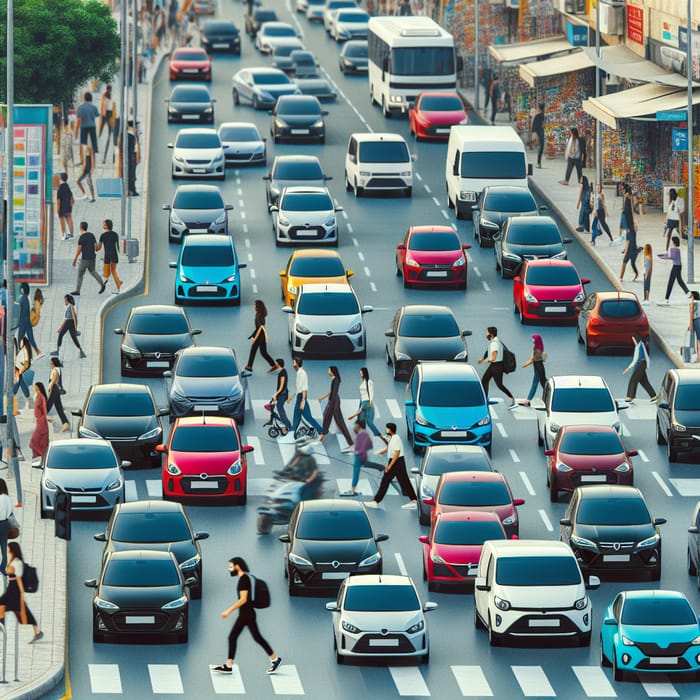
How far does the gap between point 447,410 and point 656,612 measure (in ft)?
37.7

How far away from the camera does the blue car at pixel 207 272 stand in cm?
5281

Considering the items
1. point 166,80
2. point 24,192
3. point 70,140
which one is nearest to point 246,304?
point 24,192

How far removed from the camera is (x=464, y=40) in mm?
89750

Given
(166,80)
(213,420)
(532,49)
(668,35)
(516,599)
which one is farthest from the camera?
(166,80)

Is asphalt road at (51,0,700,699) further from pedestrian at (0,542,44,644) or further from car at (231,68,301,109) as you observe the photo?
car at (231,68,301,109)

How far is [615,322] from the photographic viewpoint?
48.5 metres

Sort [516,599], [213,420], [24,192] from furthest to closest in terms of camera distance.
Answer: [24,192] → [213,420] → [516,599]

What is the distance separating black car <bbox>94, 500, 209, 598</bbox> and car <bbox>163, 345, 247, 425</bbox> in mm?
8581

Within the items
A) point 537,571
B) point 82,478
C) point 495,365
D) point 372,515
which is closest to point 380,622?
point 537,571

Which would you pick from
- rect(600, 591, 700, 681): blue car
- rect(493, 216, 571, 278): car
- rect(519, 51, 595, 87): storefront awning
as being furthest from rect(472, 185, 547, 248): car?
rect(600, 591, 700, 681): blue car

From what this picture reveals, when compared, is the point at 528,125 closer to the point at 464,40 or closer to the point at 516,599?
the point at 464,40

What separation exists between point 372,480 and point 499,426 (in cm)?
406

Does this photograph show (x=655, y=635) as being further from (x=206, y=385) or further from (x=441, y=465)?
(x=206, y=385)

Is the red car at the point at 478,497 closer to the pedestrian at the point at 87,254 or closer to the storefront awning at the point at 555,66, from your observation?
the pedestrian at the point at 87,254
